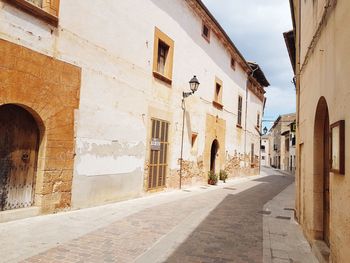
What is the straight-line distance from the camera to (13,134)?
582 cm

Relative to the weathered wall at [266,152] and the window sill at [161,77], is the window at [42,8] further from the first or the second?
the weathered wall at [266,152]

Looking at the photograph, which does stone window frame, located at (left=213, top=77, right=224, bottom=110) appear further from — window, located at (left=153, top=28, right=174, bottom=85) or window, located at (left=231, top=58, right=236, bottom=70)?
window, located at (left=153, top=28, right=174, bottom=85)

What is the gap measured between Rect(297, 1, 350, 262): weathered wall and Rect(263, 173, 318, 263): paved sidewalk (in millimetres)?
264

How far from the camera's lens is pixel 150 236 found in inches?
211

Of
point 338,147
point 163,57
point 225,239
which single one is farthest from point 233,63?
point 338,147

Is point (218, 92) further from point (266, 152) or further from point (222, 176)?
point (266, 152)

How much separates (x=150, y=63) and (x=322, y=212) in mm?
6565

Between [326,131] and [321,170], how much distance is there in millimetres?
616

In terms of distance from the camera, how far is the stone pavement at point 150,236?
4.32 meters

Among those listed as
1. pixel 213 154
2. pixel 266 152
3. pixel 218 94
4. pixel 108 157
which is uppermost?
pixel 218 94

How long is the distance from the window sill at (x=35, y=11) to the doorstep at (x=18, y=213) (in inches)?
137

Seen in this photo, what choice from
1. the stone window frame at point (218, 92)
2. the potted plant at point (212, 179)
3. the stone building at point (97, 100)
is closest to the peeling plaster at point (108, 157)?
the stone building at point (97, 100)

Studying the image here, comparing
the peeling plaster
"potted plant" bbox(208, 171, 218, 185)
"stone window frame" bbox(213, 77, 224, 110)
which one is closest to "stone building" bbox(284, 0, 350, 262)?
the peeling plaster

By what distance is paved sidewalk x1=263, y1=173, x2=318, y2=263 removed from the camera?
15.0 feet
